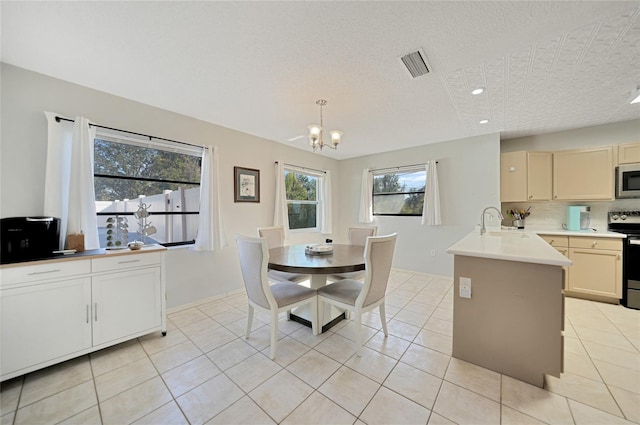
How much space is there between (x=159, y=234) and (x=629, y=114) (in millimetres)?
5897

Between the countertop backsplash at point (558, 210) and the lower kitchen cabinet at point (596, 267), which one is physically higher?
the countertop backsplash at point (558, 210)

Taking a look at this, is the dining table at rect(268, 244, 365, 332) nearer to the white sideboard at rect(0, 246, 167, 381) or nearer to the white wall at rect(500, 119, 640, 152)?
the white sideboard at rect(0, 246, 167, 381)

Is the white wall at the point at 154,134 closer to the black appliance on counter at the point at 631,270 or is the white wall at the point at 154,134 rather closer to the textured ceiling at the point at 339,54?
the textured ceiling at the point at 339,54

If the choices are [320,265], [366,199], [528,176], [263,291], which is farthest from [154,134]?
[528,176]

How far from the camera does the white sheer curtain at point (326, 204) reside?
5.00 meters

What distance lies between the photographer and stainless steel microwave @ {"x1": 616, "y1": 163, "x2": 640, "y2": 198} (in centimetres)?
288

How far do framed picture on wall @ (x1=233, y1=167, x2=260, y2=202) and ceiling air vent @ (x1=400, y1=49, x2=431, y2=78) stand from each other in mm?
2509

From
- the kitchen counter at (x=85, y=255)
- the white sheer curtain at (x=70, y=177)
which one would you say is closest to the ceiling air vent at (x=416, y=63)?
the kitchen counter at (x=85, y=255)

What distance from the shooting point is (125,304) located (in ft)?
6.66

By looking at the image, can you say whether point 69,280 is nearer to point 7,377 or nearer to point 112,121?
point 7,377

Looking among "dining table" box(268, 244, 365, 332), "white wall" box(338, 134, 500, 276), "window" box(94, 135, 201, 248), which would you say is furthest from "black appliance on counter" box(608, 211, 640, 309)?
"window" box(94, 135, 201, 248)

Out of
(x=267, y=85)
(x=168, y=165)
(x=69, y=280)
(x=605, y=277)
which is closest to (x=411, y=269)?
(x=605, y=277)

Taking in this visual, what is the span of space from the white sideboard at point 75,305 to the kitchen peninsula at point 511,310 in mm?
2725

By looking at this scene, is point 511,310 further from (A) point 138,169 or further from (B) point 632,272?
(A) point 138,169
